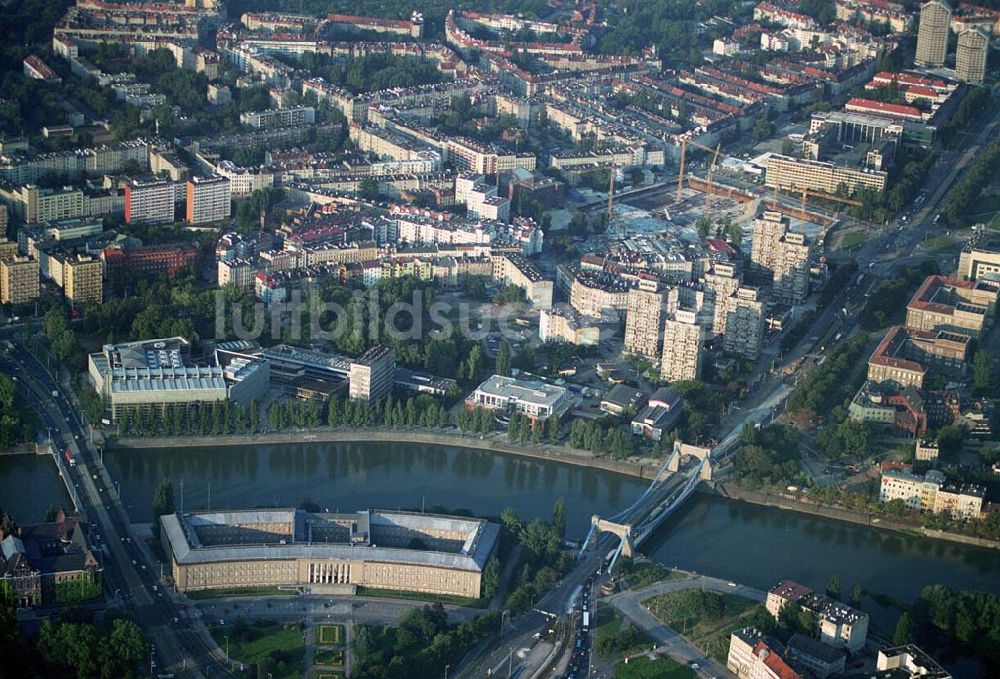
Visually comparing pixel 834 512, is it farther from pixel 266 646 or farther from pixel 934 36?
pixel 934 36

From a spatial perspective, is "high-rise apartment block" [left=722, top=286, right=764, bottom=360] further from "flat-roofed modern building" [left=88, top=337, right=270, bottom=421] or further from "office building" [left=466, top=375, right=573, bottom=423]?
"flat-roofed modern building" [left=88, top=337, right=270, bottom=421]

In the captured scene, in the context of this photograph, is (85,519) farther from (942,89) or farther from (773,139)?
(942,89)

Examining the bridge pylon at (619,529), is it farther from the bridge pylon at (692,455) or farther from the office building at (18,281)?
the office building at (18,281)

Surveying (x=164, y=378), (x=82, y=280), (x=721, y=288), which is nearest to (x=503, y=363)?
(x=721, y=288)

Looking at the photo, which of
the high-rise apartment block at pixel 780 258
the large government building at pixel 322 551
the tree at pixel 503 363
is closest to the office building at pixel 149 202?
the tree at pixel 503 363

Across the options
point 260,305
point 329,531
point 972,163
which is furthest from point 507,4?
point 329,531

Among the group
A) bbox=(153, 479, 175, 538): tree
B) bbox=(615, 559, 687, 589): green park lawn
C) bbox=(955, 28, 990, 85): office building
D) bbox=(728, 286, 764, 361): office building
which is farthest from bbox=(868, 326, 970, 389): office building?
bbox=(955, 28, 990, 85): office building
